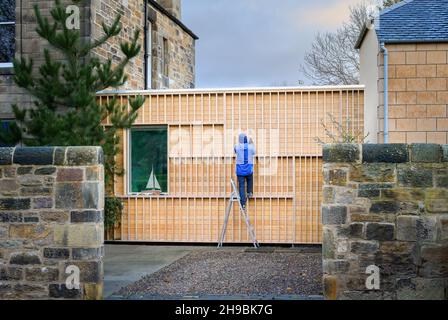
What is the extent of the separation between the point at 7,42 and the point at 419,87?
8.72m

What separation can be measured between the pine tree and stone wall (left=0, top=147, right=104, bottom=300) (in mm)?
4077

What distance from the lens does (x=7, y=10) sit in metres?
15.2

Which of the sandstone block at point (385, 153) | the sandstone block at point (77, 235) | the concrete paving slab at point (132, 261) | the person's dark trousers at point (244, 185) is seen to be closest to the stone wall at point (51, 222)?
the sandstone block at point (77, 235)

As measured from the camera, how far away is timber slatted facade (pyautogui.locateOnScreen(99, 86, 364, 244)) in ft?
46.1

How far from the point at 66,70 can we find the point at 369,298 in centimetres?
762

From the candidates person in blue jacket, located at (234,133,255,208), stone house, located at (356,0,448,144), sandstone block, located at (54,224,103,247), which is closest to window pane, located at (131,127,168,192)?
person in blue jacket, located at (234,133,255,208)

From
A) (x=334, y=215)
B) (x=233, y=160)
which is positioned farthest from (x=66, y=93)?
(x=334, y=215)

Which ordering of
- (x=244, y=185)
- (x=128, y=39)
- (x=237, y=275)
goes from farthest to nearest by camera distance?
(x=128, y=39) → (x=244, y=185) → (x=237, y=275)

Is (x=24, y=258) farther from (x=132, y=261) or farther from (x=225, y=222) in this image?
(x=225, y=222)

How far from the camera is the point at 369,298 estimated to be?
782 centimetres

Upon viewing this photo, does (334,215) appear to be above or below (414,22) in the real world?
below

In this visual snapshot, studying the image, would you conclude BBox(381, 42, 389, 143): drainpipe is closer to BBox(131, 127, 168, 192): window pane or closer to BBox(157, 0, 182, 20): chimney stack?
BBox(131, 127, 168, 192): window pane
